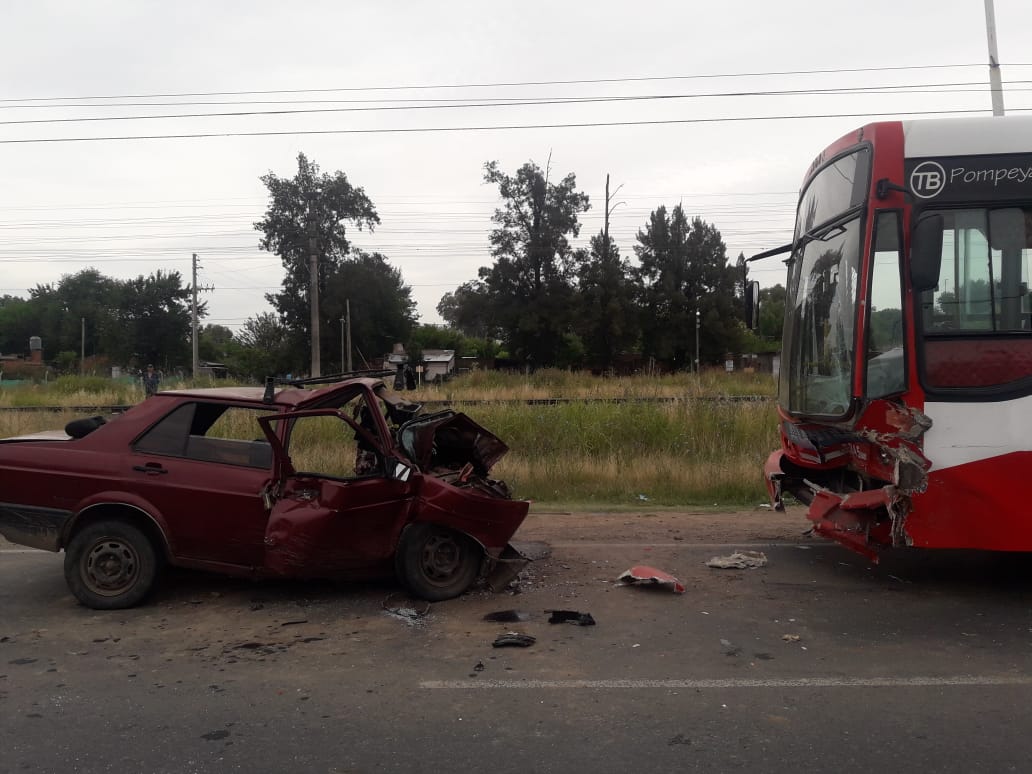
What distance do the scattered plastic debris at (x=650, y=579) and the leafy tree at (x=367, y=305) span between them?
164ft

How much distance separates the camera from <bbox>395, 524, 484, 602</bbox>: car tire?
19.9 ft

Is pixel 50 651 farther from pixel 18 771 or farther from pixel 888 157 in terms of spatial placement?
pixel 888 157

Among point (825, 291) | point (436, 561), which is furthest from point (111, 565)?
point (825, 291)

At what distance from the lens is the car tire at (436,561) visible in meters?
6.08

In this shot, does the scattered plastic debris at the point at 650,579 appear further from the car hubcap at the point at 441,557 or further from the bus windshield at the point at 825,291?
the bus windshield at the point at 825,291

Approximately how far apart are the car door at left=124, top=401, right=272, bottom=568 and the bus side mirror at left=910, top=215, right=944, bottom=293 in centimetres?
474

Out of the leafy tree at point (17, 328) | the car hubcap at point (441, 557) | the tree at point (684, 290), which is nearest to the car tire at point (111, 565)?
the car hubcap at point (441, 557)

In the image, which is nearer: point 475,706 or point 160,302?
point 475,706

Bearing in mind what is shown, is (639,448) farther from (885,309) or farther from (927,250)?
(927,250)

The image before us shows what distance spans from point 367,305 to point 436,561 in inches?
2100

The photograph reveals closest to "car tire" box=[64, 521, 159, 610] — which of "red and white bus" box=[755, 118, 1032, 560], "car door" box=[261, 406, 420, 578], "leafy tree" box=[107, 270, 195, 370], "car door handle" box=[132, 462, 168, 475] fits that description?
"car door handle" box=[132, 462, 168, 475]

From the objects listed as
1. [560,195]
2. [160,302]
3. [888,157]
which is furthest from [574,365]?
[888,157]

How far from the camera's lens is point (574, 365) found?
54.0 meters

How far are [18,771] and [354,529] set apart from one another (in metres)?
2.58
